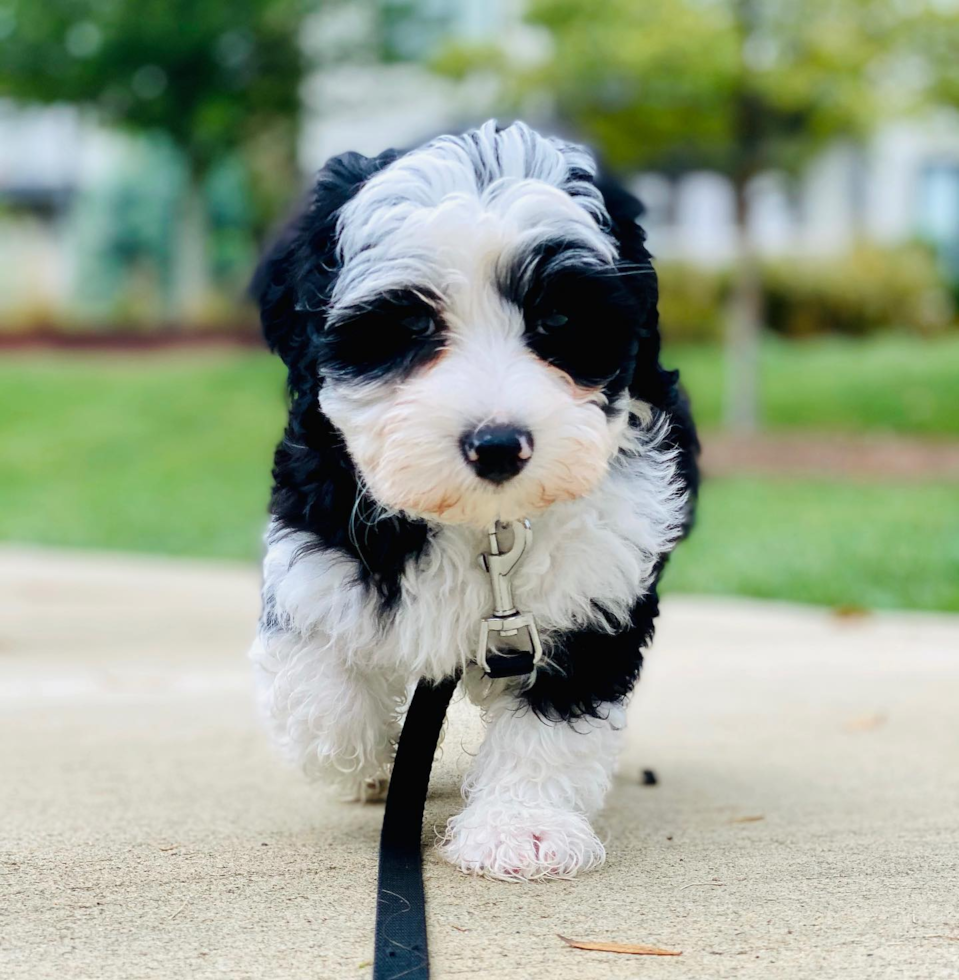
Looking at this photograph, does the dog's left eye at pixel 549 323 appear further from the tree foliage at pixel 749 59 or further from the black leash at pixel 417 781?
the tree foliage at pixel 749 59

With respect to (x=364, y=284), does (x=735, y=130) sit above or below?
above

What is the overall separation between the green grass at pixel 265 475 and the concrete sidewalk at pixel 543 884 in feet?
9.06

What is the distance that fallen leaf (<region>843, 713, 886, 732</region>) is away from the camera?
16.3 ft

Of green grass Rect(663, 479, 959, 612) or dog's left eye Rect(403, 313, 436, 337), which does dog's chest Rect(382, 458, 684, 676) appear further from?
green grass Rect(663, 479, 959, 612)

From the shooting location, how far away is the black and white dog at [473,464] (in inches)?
108

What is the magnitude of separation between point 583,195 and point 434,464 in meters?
Result: 0.68

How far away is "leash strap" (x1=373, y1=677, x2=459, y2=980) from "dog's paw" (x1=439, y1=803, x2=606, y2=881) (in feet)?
0.37

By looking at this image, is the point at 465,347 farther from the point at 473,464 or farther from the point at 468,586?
the point at 468,586

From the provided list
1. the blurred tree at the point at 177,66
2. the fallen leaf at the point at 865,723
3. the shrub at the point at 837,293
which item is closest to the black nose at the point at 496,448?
the fallen leaf at the point at 865,723

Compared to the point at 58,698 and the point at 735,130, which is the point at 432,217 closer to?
the point at 58,698

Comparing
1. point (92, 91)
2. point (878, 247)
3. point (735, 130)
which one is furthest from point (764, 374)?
point (92, 91)

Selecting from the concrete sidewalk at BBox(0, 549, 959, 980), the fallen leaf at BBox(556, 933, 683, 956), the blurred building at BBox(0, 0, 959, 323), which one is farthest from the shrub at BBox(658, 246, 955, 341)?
the fallen leaf at BBox(556, 933, 683, 956)

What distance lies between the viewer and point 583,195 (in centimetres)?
297

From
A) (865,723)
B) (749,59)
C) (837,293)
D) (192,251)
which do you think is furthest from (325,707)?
(192,251)
